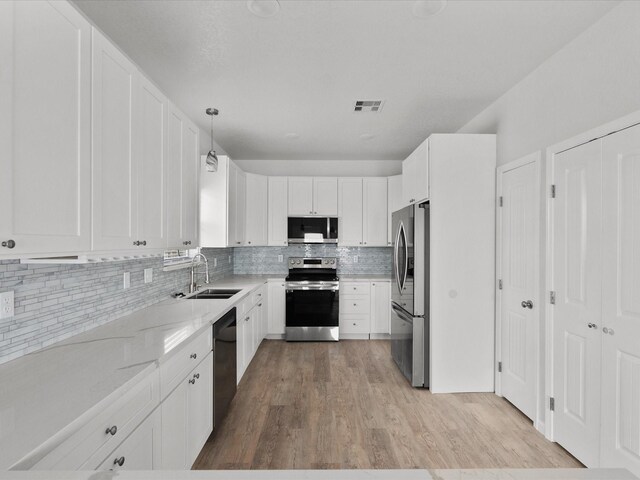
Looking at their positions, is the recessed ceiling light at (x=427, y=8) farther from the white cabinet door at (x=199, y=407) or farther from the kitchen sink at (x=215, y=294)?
the kitchen sink at (x=215, y=294)

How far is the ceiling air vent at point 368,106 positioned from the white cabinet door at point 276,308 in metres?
2.64

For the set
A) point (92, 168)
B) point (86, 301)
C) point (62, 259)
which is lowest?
point (86, 301)

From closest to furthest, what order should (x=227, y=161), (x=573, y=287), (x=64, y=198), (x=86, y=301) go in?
(x=64, y=198) < (x=86, y=301) < (x=573, y=287) < (x=227, y=161)

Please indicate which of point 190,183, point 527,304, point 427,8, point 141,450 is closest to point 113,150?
point 190,183

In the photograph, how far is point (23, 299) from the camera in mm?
1521

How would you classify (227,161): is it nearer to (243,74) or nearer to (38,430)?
(243,74)

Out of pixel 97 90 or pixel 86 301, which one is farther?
pixel 86 301

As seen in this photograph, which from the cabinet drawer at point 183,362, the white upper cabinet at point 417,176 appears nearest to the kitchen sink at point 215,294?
the cabinet drawer at point 183,362

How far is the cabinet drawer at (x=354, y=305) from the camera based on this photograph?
497 centimetres

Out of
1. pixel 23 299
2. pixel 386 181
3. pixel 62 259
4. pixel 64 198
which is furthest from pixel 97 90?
pixel 386 181

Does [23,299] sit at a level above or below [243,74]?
below

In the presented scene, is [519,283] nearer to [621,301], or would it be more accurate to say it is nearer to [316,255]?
[621,301]

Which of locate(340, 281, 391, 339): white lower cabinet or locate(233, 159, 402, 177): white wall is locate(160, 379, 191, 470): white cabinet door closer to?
locate(340, 281, 391, 339): white lower cabinet

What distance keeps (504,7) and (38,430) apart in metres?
2.76
